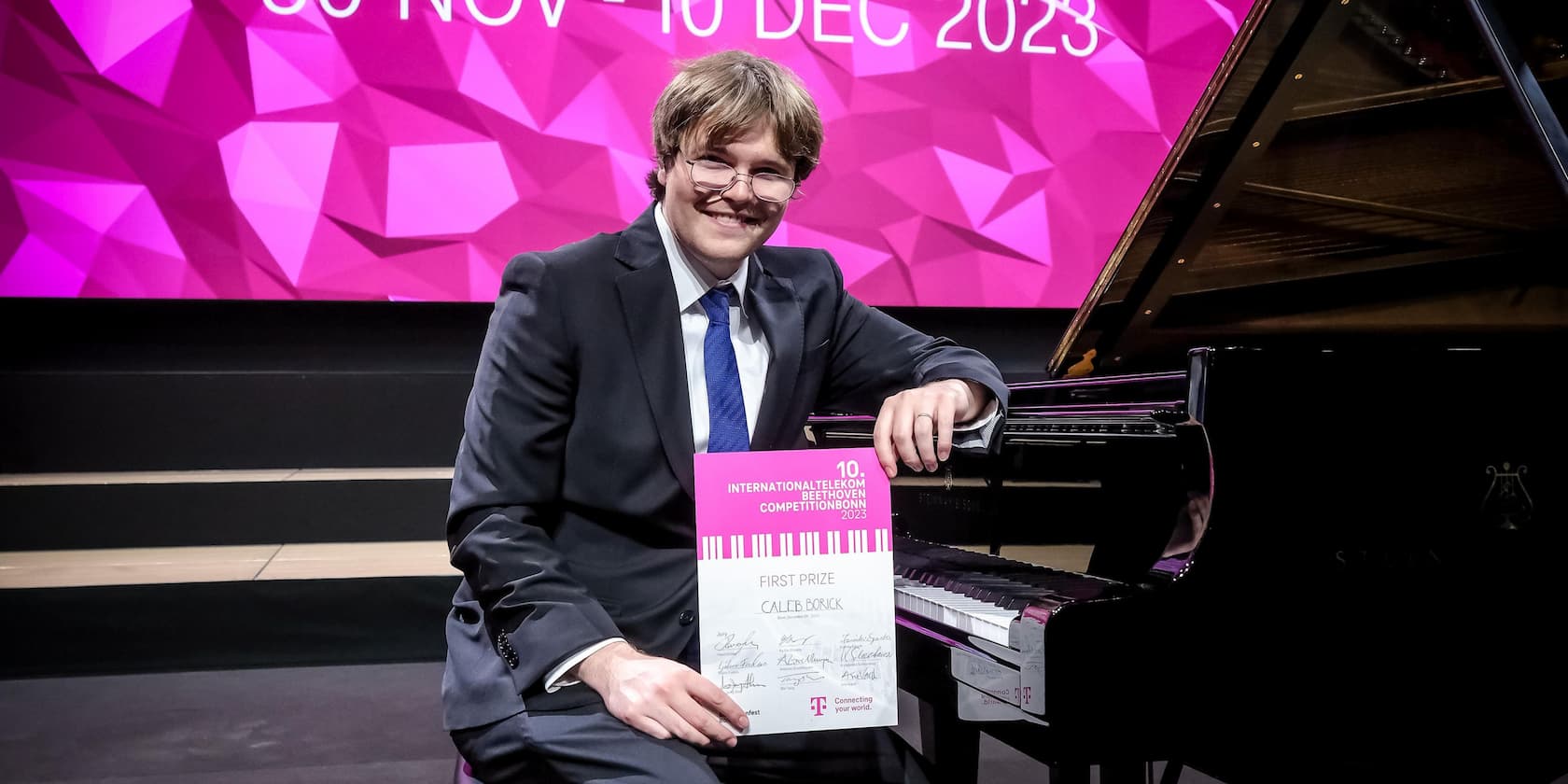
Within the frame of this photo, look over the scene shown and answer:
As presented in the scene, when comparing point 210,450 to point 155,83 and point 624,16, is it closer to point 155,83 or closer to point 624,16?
point 155,83

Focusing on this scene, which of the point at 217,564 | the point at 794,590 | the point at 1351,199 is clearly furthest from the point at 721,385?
the point at 217,564

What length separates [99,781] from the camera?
2396 millimetres

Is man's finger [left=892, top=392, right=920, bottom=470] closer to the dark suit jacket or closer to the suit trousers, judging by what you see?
the dark suit jacket

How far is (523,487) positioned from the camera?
3.82 feet

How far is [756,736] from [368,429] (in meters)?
2.97

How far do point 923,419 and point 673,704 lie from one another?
39 centimetres

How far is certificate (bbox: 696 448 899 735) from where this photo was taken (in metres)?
1.03

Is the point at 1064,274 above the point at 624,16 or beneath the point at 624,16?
beneath

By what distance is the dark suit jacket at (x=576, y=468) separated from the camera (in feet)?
3.69

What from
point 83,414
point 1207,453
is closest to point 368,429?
point 83,414

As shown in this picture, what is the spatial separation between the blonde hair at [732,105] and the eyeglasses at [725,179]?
0.07 feet
